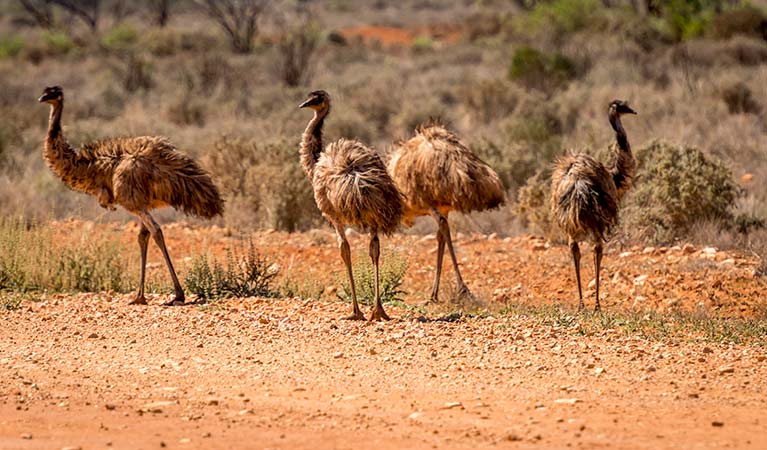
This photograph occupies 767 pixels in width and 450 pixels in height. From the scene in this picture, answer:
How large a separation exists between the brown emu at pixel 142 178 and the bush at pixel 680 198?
19.4ft

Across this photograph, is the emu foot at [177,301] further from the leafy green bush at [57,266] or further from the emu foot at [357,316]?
the emu foot at [357,316]

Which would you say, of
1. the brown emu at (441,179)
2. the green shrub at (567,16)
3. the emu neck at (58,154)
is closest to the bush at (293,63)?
the green shrub at (567,16)

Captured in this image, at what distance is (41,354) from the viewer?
9.18 metres

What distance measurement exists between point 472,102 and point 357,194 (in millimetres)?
18276

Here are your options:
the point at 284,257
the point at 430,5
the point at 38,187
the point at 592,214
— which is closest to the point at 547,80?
the point at 38,187

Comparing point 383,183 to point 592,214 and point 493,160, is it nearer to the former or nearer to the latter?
point 592,214

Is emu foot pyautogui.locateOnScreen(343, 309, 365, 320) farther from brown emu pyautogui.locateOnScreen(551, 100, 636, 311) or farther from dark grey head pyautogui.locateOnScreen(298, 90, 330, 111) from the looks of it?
dark grey head pyautogui.locateOnScreen(298, 90, 330, 111)

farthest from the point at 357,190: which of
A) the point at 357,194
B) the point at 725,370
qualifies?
the point at 725,370

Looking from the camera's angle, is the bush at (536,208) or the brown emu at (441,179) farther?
the bush at (536,208)

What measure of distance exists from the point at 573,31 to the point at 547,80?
13.2m

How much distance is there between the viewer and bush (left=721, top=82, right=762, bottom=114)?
80.6ft

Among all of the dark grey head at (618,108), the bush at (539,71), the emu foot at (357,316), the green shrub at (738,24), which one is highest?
the green shrub at (738,24)

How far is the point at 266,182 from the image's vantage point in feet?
57.0

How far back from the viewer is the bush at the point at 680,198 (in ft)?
50.2
